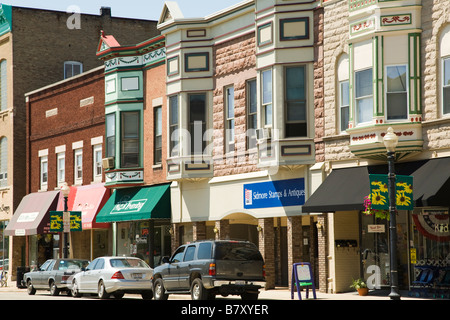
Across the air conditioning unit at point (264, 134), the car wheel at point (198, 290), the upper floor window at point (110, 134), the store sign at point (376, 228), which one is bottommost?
the car wheel at point (198, 290)

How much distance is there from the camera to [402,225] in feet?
86.9

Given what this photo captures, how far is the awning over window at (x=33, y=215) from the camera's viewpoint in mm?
43969

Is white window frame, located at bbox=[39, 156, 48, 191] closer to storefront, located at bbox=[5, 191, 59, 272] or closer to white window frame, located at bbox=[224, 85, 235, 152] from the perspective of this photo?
storefront, located at bbox=[5, 191, 59, 272]

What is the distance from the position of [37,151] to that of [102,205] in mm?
9141

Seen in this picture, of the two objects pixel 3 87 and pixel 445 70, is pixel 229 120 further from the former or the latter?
pixel 3 87

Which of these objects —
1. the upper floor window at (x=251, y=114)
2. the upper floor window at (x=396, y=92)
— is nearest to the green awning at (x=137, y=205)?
the upper floor window at (x=251, y=114)

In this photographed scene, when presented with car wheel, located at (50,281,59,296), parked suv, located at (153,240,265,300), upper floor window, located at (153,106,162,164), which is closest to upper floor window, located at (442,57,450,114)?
parked suv, located at (153,240,265,300)

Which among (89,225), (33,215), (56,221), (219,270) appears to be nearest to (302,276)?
(219,270)

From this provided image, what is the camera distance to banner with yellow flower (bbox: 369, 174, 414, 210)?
22.4 metres

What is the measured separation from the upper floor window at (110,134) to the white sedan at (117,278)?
10500mm

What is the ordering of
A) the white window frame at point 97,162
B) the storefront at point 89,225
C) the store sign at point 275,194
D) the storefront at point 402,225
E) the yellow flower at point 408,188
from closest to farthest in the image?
1. the yellow flower at point 408,188
2. the storefront at point 402,225
3. the store sign at point 275,194
4. the storefront at point 89,225
5. the white window frame at point 97,162

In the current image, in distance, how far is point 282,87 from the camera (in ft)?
96.4

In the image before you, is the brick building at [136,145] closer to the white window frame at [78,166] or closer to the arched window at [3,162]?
the white window frame at [78,166]

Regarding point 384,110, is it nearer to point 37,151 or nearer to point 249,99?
point 249,99
